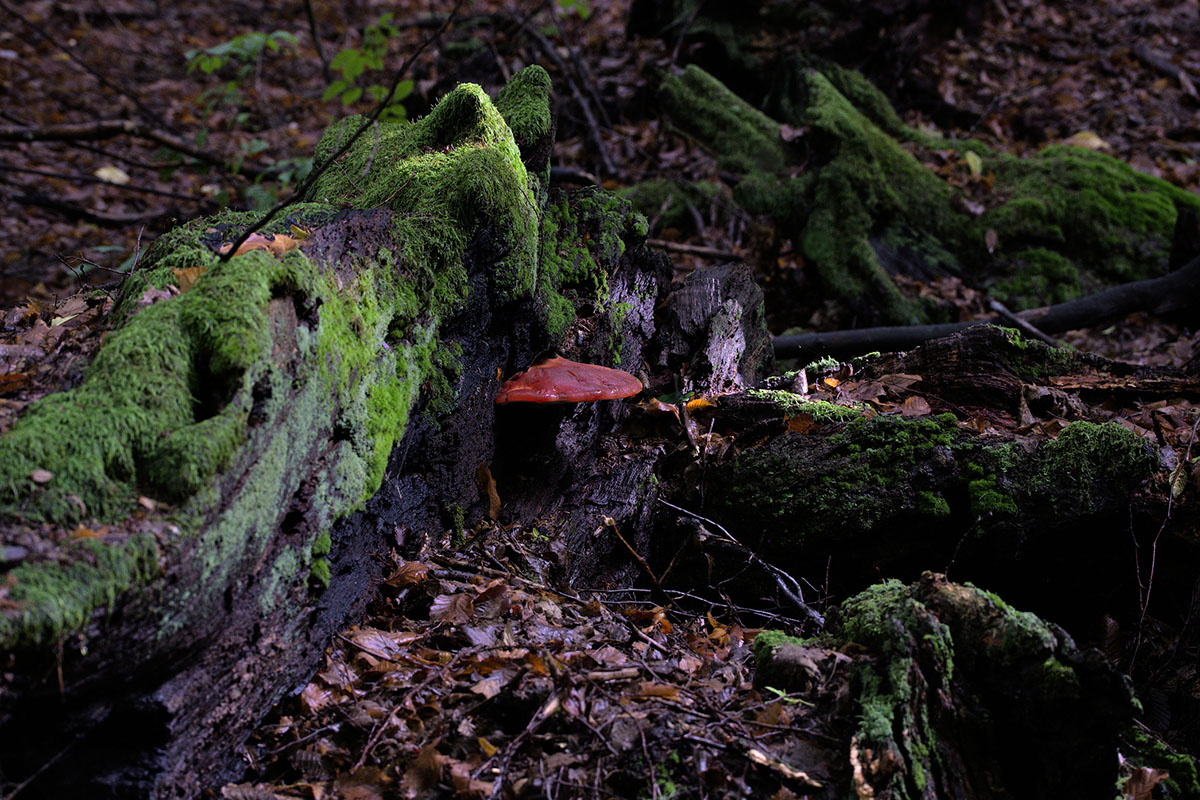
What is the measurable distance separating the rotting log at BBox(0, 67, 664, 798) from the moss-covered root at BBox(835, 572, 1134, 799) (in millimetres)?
1691

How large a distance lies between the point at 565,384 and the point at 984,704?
2051mm

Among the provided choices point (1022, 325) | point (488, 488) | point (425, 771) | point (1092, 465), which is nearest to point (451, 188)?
point (488, 488)

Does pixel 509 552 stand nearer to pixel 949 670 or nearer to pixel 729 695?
pixel 729 695

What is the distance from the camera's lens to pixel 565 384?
11.4 ft

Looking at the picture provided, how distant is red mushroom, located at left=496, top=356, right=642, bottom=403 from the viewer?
11.3ft

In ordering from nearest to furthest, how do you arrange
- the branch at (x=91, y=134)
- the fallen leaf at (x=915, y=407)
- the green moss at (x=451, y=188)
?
the green moss at (x=451, y=188) → the fallen leaf at (x=915, y=407) → the branch at (x=91, y=134)

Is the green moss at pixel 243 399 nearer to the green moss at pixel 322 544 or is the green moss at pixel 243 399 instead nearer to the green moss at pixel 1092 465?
the green moss at pixel 322 544

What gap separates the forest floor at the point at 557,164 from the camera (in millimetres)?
2307

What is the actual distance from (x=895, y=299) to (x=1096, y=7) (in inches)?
396

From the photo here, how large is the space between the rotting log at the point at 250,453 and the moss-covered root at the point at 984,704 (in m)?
1.69

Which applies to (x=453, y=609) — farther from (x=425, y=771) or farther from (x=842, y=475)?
(x=842, y=475)

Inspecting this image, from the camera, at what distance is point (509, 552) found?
352 centimetres

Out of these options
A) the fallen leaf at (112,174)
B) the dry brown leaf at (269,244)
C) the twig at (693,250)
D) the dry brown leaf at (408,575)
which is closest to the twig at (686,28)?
the twig at (693,250)

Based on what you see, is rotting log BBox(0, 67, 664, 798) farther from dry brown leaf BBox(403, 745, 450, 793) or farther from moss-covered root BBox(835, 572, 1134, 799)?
moss-covered root BBox(835, 572, 1134, 799)
